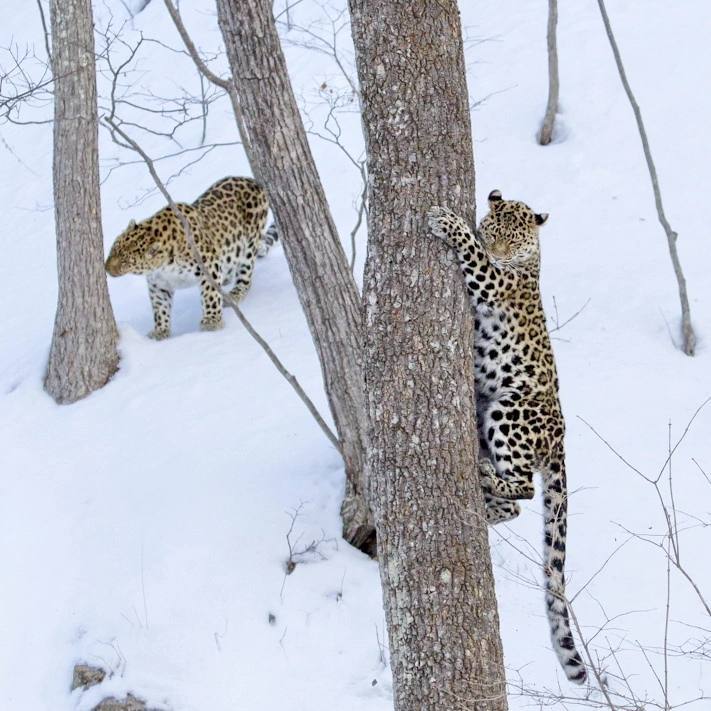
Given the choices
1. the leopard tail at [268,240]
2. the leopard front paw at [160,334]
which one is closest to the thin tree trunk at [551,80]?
the leopard tail at [268,240]

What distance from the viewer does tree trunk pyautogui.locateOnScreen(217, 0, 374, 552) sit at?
295 inches

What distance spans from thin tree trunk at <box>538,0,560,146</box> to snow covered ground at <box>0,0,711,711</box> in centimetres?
19

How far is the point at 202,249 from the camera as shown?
11.2 m

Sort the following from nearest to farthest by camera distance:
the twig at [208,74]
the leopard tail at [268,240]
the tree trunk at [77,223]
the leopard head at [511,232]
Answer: the leopard head at [511,232] < the twig at [208,74] < the tree trunk at [77,223] < the leopard tail at [268,240]

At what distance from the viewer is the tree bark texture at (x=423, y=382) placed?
15.5 ft

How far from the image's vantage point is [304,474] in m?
8.98

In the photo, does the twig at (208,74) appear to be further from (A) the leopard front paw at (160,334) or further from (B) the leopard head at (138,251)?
(A) the leopard front paw at (160,334)

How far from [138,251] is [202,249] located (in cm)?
63

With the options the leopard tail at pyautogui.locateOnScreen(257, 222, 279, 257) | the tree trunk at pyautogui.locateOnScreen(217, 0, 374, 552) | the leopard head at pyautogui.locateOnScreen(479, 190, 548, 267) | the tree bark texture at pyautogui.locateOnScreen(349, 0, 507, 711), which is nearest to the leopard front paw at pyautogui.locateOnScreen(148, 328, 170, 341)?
the leopard tail at pyautogui.locateOnScreen(257, 222, 279, 257)

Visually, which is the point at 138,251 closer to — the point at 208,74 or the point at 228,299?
the point at 208,74

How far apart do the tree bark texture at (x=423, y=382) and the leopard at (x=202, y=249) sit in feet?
18.9

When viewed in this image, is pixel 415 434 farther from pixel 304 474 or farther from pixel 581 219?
pixel 581 219

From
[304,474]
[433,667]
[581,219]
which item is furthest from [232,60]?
[581,219]

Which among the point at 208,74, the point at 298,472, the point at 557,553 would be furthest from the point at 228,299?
the point at 557,553
